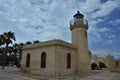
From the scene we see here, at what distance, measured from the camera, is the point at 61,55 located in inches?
768

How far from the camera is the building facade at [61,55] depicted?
19078 mm

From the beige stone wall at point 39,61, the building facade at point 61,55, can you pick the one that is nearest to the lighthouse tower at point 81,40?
the building facade at point 61,55

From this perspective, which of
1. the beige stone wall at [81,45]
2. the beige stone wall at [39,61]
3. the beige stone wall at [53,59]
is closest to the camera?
the beige stone wall at [53,59]

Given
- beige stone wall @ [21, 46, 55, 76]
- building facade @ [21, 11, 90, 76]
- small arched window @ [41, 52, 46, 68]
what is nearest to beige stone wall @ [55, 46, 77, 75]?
building facade @ [21, 11, 90, 76]

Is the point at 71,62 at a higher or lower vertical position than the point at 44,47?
lower

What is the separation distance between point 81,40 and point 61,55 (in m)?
→ 4.77

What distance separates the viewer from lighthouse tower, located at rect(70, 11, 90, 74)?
22172 millimetres

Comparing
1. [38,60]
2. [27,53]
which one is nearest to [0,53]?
[27,53]

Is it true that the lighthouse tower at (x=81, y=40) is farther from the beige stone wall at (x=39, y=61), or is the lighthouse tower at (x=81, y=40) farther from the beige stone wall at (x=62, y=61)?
the beige stone wall at (x=39, y=61)

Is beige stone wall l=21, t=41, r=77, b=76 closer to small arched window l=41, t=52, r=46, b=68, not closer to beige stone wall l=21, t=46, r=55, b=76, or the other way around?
beige stone wall l=21, t=46, r=55, b=76

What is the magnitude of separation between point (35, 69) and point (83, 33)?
8898 millimetres

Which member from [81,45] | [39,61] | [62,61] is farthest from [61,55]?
[81,45]

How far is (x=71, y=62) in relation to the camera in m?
21.2

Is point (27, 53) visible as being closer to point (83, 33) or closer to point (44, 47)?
point (44, 47)
